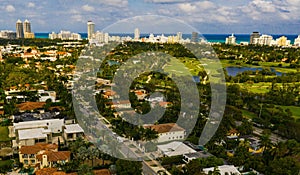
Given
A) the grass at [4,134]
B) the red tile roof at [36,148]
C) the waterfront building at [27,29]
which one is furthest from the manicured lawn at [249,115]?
the waterfront building at [27,29]

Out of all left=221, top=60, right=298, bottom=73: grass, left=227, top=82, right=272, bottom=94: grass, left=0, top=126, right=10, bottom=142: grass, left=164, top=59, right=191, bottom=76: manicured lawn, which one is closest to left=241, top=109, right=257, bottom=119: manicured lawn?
left=227, top=82, right=272, bottom=94: grass

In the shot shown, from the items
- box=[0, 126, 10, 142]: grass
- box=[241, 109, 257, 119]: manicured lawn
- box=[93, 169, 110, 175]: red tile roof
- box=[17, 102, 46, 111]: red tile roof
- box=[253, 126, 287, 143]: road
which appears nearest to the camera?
box=[93, 169, 110, 175]: red tile roof

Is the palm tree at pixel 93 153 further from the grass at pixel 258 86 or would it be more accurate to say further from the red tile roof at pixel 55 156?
the grass at pixel 258 86

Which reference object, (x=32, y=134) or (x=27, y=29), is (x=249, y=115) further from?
(x=27, y=29)

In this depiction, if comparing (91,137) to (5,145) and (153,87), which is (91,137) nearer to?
(5,145)

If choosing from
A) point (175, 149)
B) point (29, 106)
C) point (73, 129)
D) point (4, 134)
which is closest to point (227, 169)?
point (175, 149)

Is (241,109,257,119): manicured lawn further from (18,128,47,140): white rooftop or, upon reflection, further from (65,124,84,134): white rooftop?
(18,128,47,140): white rooftop
